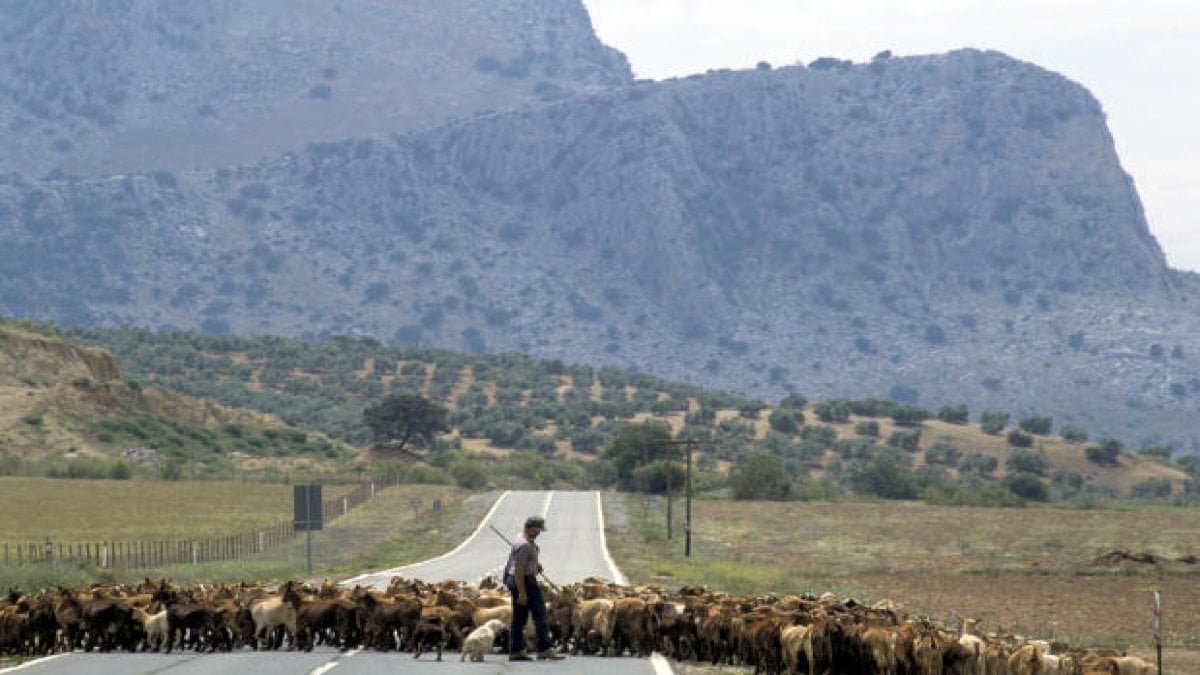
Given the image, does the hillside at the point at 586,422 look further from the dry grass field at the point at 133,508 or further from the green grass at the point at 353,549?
the dry grass field at the point at 133,508

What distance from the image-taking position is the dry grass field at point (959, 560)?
46281 mm

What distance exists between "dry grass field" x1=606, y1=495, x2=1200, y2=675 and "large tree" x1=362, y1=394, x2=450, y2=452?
1262 inches

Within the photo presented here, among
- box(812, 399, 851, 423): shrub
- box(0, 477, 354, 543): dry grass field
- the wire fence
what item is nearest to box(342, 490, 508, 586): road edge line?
the wire fence

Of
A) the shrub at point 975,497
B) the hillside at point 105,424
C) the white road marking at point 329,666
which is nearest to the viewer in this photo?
the white road marking at point 329,666

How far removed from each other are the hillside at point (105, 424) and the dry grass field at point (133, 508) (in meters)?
7.42

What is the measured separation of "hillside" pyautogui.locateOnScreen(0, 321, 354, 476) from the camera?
365 ft

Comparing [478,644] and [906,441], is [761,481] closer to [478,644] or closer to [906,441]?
[906,441]

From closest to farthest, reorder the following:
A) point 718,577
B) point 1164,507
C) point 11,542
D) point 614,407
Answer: point 718,577, point 11,542, point 1164,507, point 614,407

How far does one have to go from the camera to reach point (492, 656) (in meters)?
28.2

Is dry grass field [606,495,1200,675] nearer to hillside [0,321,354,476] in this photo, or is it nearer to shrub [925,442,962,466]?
hillside [0,321,354,476]

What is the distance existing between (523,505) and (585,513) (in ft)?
18.3

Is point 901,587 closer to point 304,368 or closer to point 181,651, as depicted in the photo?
point 181,651

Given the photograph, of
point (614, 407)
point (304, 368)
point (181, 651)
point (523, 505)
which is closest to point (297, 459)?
point (523, 505)

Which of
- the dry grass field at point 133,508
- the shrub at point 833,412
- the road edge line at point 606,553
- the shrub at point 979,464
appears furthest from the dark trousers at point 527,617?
the shrub at point 833,412
